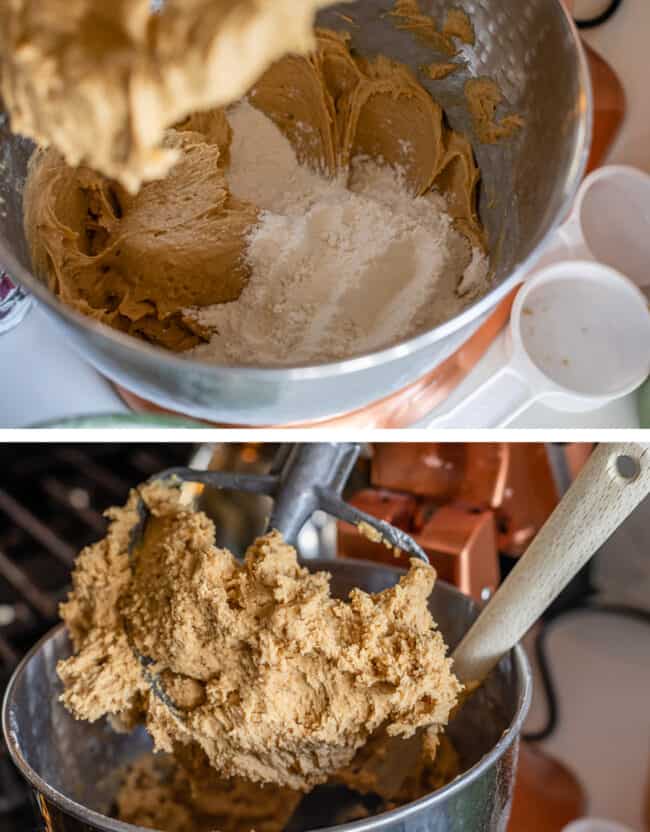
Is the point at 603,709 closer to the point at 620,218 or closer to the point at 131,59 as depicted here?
the point at 620,218

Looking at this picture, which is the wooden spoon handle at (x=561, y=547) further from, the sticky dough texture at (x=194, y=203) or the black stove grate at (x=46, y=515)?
the black stove grate at (x=46, y=515)

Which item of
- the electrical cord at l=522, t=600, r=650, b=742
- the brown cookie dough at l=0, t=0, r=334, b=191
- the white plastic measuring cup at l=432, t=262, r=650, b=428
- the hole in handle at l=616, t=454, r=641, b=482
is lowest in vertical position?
the electrical cord at l=522, t=600, r=650, b=742

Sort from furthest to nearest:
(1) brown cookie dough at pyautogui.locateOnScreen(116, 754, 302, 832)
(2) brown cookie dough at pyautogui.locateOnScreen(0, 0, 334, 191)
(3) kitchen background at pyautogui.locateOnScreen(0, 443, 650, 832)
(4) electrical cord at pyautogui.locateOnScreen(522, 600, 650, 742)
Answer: (4) electrical cord at pyautogui.locateOnScreen(522, 600, 650, 742), (3) kitchen background at pyautogui.locateOnScreen(0, 443, 650, 832), (1) brown cookie dough at pyautogui.locateOnScreen(116, 754, 302, 832), (2) brown cookie dough at pyautogui.locateOnScreen(0, 0, 334, 191)

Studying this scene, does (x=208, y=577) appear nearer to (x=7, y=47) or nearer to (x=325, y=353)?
(x=325, y=353)

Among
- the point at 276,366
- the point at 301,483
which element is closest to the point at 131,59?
the point at 276,366

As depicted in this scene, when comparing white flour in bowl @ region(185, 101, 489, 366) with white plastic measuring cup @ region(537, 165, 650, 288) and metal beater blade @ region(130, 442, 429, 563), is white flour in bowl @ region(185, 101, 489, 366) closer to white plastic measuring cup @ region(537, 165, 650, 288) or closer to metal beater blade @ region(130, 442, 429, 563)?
metal beater blade @ region(130, 442, 429, 563)

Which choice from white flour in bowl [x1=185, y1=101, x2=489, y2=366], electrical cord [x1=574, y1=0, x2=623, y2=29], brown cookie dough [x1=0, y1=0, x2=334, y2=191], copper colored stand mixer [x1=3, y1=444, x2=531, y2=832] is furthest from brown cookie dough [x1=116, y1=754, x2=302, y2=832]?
electrical cord [x1=574, y1=0, x2=623, y2=29]

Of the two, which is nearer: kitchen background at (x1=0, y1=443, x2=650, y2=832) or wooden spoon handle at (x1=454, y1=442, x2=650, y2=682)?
wooden spoon handle at (x1=454, y1=442, x2=650, y2=682)

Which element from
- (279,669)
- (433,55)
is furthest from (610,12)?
(279,669)
